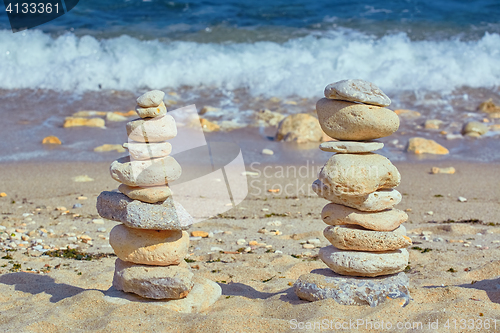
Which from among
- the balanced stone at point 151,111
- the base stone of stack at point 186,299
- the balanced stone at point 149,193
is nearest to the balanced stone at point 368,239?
the base stone of stack at point 186,299

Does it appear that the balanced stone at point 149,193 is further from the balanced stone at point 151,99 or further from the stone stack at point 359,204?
the stone stack at point 359,204

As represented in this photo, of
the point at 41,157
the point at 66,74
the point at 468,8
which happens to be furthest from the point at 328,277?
the point at 468,8

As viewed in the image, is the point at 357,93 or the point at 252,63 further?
the point at 252,63

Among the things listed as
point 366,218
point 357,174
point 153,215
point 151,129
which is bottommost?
point 366,218

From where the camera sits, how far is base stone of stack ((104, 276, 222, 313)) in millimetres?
4684

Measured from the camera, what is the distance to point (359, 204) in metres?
4.73

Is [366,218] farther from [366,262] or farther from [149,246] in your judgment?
[149,246]

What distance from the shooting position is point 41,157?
9555 millimetres

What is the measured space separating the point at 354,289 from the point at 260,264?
1.49 metres

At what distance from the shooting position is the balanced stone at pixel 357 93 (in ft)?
15.1

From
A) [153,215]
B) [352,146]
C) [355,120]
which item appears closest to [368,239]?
[352,146]

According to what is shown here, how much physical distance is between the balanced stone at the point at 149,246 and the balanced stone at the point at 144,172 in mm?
463

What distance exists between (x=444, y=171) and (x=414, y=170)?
1.61 ft

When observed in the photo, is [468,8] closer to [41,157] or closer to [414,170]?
[414,170]
